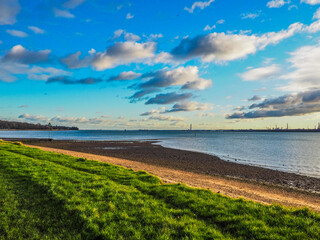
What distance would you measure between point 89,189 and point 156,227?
4.53 meters

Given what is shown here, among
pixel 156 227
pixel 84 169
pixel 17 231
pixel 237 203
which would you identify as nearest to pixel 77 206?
pixel 17 231

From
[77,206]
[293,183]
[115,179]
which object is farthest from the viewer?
[293,183]

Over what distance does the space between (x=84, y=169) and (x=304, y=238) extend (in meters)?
14.0

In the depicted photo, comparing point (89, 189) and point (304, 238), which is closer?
point (304, 238)

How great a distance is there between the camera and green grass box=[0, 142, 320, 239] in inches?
241

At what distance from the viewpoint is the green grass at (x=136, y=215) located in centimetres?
612

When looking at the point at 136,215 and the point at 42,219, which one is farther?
the point at 136,215

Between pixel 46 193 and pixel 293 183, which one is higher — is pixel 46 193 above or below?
above

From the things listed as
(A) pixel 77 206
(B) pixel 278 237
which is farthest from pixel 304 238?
(A) pixel 77 206

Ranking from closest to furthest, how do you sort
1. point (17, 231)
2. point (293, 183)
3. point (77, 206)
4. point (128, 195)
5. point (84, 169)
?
1. point (17, 231)
2. point (77, 206)
3. point (128, 195)
4. point (84, 169)
5. point (293, 183)

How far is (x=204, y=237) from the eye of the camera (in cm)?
592

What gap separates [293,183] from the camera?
2072cm

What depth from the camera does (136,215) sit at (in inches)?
286

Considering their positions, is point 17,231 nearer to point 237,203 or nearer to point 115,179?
point 115,179
